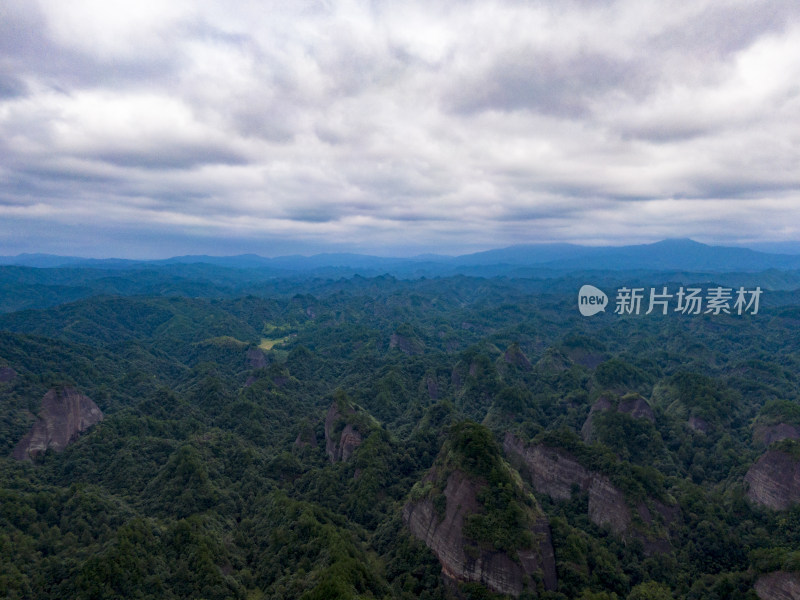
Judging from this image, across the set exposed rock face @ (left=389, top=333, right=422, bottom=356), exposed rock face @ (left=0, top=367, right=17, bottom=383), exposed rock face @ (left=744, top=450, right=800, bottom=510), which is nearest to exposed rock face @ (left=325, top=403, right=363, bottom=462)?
exposed rock face @ (left=744, top=450, right=800, bottom=510)

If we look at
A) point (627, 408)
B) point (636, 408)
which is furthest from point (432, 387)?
point (636, 408)

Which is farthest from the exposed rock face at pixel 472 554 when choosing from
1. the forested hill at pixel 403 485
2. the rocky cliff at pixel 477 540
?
the forested hill at pixel 403 485

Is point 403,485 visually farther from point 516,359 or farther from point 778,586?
point 516,359

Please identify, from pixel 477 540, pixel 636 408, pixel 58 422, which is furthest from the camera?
pixel 58 422

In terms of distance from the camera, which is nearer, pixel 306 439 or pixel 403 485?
pixel 403 485

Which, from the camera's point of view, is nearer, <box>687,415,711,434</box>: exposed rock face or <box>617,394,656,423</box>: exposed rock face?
<box>617,394,656,423</box>: exposed rock face

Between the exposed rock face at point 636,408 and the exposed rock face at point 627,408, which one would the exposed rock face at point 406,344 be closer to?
the exposed rock face at point 627,408

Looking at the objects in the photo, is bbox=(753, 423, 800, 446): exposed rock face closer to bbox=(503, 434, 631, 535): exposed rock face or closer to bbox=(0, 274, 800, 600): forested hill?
bbox=(0, 274, 800, 600): forested hill
